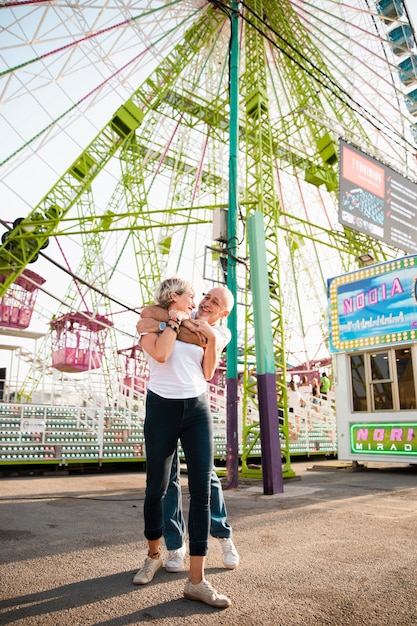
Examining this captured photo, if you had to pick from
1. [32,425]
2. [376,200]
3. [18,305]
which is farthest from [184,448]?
[18,305]

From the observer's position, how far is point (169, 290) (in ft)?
8.72

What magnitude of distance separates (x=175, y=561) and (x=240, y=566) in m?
0.42

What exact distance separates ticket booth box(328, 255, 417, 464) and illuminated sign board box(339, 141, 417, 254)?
1669 millimetres

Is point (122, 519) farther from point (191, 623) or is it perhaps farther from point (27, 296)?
point (27, 296)

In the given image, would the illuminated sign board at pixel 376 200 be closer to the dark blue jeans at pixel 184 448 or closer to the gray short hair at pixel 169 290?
the gray short hair at pixel 169 290

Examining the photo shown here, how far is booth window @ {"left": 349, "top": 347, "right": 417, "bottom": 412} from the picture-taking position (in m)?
9.34

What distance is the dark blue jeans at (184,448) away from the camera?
7.85ft

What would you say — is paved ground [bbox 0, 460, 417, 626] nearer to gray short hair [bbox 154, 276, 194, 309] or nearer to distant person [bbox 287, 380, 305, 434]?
gray short hair [bbox 154, 276, 194, 309]

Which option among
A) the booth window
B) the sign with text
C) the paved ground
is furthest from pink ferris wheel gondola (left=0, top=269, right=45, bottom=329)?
the paved ground

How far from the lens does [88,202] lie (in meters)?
21.3

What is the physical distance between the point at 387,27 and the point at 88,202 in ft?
45.9

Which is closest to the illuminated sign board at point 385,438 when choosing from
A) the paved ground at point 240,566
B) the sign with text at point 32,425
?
the paved ground at point 240,566

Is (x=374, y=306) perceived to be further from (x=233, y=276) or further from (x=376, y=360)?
(x=233, y=276)

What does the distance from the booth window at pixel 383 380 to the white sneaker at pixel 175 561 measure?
766cm
